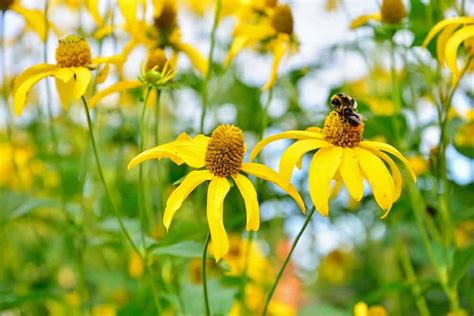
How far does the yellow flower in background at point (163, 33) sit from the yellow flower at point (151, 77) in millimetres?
161

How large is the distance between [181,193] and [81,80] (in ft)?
0.69

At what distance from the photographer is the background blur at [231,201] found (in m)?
1.16

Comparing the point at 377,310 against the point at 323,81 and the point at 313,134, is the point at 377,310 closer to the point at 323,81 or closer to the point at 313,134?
the point at 313,134

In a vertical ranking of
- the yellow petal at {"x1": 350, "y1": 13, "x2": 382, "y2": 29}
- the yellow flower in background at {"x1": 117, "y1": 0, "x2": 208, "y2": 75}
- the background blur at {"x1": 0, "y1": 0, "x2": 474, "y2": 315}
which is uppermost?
the yellow petal at {"x1": 350, "y1": 13, "x2": 382, "y2": 29}

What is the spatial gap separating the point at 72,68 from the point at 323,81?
1.12 metres

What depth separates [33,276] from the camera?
1.66m

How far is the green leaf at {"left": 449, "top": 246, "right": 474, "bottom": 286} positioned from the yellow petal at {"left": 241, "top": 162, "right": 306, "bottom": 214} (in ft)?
1.09

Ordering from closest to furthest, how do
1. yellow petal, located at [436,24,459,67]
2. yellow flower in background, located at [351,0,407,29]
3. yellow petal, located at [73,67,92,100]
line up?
1. yellow petal, located at [73,67,92,100]
2. yellow petal, located at [436,24,459,67]
3. yellow flower in background, located at [351,0,407,29]

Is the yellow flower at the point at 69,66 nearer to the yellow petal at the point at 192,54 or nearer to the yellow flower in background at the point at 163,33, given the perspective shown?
the yellow flower in background at the point at 163,33

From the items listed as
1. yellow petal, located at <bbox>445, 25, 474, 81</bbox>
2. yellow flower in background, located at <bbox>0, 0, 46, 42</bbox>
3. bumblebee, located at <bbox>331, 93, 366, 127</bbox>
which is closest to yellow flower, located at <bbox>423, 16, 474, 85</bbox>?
yellow petal, located at <bbox>445, 25, 474, 81</bbox>

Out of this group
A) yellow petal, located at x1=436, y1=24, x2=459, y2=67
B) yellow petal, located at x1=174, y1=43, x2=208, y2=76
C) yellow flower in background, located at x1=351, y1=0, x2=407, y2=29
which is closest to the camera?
yellow petal, located at x1=436, y1=24, x2=459, y2=67

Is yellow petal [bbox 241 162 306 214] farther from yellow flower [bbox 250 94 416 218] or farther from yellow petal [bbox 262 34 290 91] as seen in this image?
yellow petal [bbox 262 34 290 91]

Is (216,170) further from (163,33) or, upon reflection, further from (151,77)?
(163,33)

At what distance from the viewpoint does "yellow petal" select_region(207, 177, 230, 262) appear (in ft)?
2.25
